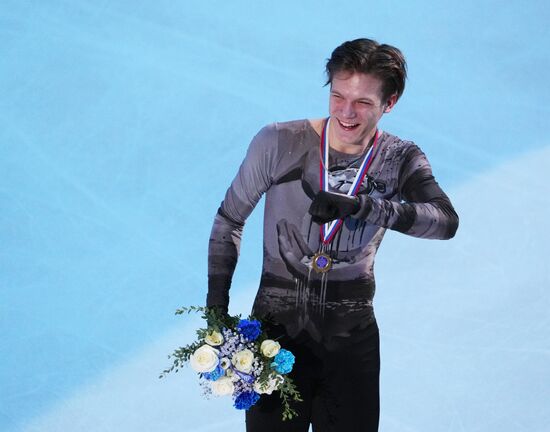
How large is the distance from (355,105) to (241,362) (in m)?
0.98

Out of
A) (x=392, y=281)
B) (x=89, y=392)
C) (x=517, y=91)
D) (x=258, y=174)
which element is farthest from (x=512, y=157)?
(x=258, y=174)

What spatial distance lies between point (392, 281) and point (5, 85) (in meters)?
3.03

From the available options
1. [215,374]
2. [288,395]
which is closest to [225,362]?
[215,374]

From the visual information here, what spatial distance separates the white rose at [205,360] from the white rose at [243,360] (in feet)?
0.21

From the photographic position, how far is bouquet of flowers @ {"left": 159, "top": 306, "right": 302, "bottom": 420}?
3572 mm

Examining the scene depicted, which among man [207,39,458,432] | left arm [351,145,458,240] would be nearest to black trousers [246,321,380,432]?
man [207,39,458,432]

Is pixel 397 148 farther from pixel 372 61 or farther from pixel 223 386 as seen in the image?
pixel 223 386

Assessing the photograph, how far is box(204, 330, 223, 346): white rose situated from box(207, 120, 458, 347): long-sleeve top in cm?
20

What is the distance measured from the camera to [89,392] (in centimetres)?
602

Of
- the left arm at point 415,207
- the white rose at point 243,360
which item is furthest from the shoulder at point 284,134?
the white rose at point 243,360

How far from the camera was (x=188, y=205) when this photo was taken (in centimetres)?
679

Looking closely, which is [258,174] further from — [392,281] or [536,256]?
[536,256]

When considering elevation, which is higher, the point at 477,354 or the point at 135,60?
the point at 135,60

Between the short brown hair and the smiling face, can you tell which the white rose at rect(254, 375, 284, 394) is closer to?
the smiling face
